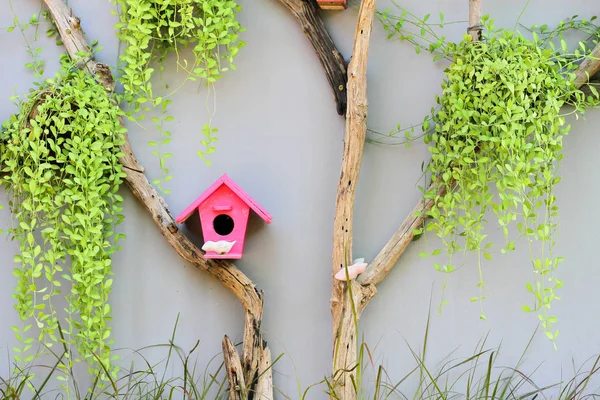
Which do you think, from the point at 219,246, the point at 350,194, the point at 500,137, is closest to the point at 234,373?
the point at 219,246

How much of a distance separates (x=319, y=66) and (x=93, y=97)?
2.17 ft

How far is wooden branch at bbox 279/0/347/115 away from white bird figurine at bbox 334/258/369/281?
45cm

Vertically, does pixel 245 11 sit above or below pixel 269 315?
above

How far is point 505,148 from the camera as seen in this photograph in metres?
1.67

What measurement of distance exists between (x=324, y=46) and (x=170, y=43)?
0.45m

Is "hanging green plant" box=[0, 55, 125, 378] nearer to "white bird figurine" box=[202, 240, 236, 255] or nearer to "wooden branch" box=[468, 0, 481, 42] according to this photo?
"white bird figurine" box=[202, 240, 236, 255]

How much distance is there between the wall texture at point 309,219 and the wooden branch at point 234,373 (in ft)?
0.40

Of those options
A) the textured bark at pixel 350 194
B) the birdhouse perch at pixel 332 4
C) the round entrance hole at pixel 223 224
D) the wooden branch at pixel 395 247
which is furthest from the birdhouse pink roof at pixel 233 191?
the birdhouse perch at pixel 332 4

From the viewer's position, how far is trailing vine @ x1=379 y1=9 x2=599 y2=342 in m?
1.68

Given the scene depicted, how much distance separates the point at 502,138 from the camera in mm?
1677

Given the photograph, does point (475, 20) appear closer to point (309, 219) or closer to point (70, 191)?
point (309, 219)

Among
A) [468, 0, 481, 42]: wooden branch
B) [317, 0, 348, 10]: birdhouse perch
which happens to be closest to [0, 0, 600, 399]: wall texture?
[317, 0, 348, 10]: birdhouse perch

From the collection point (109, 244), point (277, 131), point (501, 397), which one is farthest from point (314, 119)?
point (501, 397)

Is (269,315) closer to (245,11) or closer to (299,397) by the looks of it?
(299,397)
